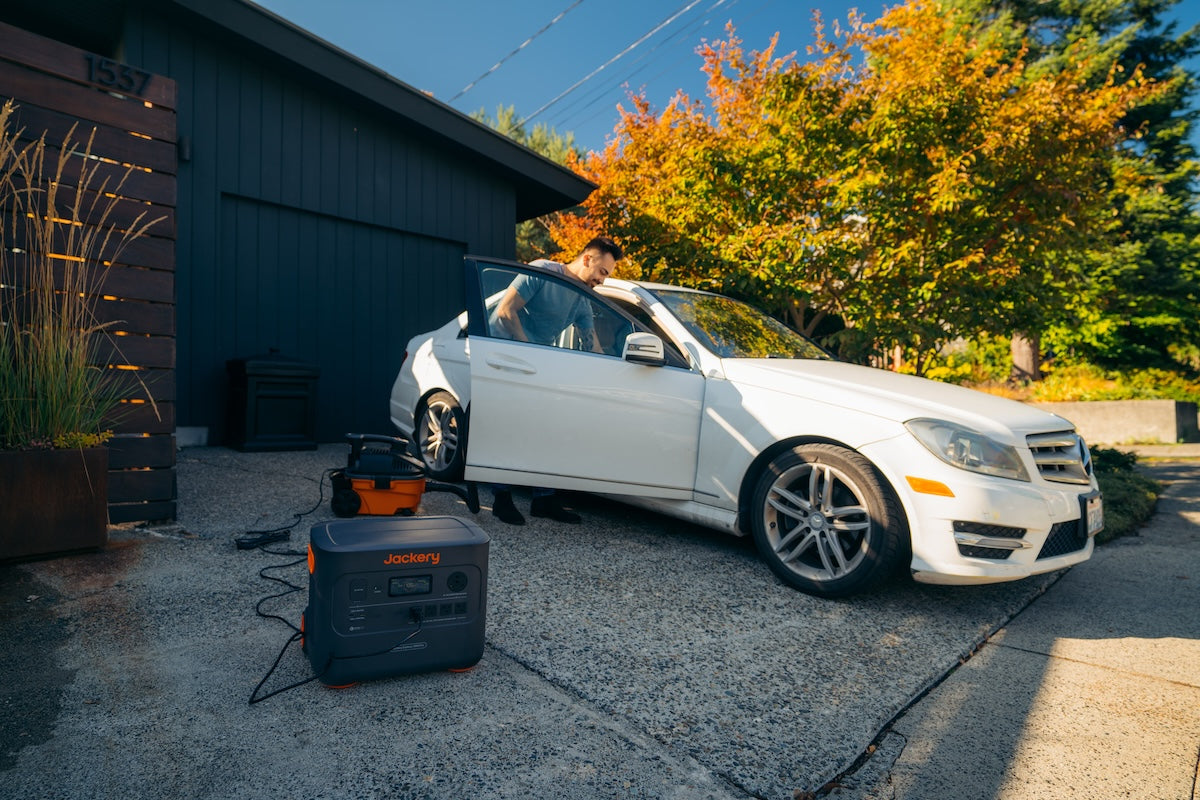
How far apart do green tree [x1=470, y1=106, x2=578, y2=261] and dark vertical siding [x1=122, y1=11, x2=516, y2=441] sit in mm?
14914

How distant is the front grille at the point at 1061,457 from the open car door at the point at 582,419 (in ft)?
5.02

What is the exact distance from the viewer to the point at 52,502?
117 inches

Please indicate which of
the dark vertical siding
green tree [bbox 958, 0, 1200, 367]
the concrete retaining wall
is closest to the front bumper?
the dark vertical siding

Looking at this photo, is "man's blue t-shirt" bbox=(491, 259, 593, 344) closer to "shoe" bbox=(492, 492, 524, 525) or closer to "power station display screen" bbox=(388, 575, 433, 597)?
"shoe" bbox=(492, 492, 524, 525)

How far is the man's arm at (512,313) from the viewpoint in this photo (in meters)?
4.01

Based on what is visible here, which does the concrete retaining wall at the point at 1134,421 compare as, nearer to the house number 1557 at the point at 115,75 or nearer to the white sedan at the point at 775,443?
the white sedan at the point at 775,443

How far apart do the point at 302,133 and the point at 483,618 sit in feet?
21.0

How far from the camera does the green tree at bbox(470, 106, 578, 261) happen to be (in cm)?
2333

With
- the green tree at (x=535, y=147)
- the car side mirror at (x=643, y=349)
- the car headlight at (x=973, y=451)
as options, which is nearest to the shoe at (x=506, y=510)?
the car side mirror at (x=643, y=349)

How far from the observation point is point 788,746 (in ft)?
6.42

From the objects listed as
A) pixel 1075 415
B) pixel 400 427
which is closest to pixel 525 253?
pixel 1075 415

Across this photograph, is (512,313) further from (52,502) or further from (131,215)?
(52,502)

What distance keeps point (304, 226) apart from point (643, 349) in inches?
197

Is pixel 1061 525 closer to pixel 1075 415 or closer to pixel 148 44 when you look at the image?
pixel 148 44
